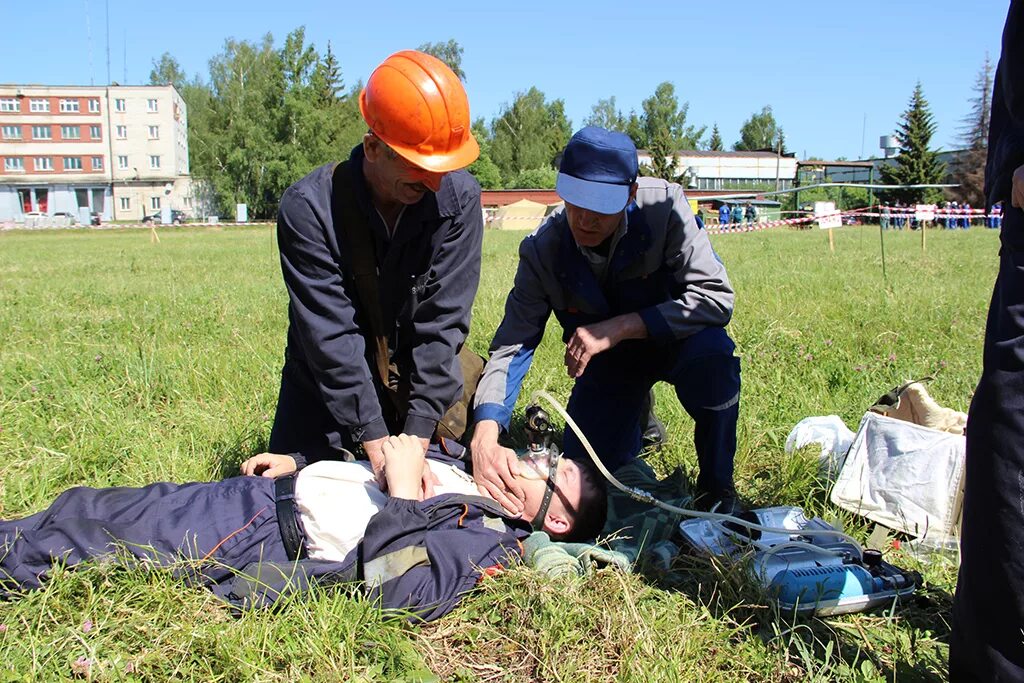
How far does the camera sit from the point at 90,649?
2246mm

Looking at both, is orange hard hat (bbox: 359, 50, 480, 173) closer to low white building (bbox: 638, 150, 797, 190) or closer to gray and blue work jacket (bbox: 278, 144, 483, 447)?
gray and blue work jacket (bbox: 278, 144, 483, 447)

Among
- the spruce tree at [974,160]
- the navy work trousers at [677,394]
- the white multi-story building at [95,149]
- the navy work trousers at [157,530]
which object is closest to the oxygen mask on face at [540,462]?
the navy work trousers at [677,394]

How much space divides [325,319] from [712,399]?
1.55 metres

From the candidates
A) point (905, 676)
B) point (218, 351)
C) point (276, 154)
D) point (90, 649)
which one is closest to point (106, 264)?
point (218, 351)

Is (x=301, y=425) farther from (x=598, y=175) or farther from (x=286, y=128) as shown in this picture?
(x=286, y=128)

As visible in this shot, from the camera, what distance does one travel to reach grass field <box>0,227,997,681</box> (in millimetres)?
2289

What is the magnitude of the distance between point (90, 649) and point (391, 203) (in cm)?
185

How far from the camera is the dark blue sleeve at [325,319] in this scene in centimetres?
308

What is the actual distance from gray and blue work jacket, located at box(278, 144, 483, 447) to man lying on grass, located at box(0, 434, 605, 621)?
0.80ft

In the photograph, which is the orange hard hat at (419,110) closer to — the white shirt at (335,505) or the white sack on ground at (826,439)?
the white shirt at (335,505)

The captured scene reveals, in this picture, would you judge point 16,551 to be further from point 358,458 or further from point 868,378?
point 868,378

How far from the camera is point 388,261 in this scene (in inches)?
129

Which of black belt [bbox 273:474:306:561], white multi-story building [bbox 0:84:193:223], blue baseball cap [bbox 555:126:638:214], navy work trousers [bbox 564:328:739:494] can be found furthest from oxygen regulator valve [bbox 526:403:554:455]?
white multi-story building [bbox 0:84:193:223]

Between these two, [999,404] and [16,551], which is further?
[16,551]
